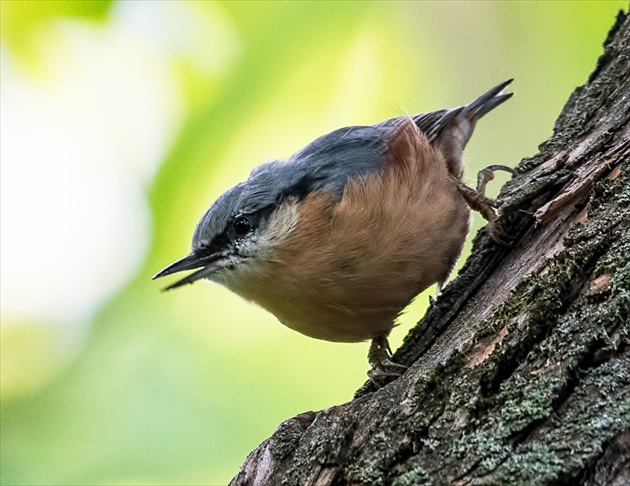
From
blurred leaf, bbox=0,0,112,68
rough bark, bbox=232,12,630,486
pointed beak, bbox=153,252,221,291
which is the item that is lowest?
rough bark, bbox=232,12,630,486

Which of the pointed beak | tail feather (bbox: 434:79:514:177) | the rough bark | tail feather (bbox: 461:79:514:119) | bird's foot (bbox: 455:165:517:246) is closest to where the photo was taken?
the rough bark

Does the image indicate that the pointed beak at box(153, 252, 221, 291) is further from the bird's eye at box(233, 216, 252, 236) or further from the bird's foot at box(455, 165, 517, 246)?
the bird's foot at box(455, 165, 517, 246)

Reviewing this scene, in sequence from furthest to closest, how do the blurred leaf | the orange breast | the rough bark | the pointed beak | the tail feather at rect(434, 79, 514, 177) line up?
the tail feather at rect(434, 79, 514, 177), the blurred leaf, the pointed beak, the orange breast, the rough bark

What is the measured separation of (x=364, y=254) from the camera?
2221 mm

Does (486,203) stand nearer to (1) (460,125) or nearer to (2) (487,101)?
(1) (460,125)

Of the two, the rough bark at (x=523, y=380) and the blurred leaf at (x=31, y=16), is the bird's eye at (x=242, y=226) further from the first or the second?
the blurred leaf at (x=31, y=16)

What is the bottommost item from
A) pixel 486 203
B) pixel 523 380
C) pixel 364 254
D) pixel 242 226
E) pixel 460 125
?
pixel 523 380

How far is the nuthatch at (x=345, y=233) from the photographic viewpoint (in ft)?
7.38

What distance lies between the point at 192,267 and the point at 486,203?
100 cm

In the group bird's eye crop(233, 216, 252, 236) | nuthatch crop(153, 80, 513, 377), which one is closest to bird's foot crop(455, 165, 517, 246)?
nuthatch crop(153, 80, 513, 377)

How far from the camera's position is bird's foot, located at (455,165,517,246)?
6.59ft

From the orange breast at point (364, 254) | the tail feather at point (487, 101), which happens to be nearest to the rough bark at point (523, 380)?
the orange breast at point (364, 254)

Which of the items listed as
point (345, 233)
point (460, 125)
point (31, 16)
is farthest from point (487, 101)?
point (31, 16)

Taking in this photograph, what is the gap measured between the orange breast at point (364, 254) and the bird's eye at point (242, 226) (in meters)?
0.16
